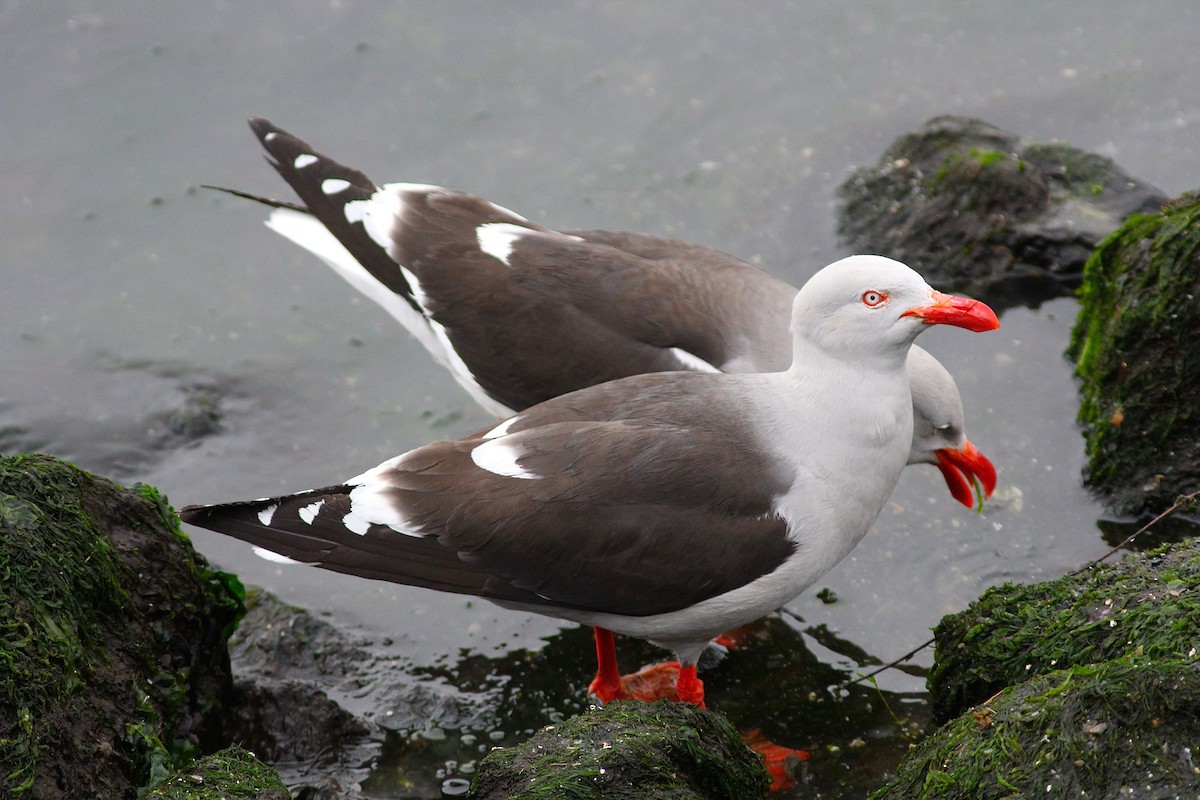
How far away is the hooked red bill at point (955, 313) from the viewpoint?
14.8 ft

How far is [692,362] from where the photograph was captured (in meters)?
5.60

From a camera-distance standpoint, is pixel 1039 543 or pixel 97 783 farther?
pixel 1039 543

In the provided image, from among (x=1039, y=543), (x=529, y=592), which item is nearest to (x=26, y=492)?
(x=529, y=592)

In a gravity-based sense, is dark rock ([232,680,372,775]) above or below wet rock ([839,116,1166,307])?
below

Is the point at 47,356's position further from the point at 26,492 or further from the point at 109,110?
the point at 26,492

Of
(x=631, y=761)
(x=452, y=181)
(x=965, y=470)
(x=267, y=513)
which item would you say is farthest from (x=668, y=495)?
(x=452, y=181)

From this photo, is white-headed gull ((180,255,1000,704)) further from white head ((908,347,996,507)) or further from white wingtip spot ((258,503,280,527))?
white head ((908,347,996,507))

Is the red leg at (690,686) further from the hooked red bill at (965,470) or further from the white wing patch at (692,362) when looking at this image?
the hooked red bill at (965,470)

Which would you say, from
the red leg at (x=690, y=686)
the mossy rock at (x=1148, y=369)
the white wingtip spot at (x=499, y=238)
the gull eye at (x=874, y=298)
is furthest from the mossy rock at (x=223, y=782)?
the mossy rock at (x=1148, y=369)

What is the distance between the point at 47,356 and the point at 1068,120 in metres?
6.54

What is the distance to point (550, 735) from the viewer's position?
3938mm

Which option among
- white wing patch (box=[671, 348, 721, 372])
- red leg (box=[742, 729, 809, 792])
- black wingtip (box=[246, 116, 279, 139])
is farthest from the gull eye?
black wingtip (box=[246, 116, 279, 139])

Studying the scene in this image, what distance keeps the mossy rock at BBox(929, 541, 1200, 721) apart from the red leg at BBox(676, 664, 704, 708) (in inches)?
35.0

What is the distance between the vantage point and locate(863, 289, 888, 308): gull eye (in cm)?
464
